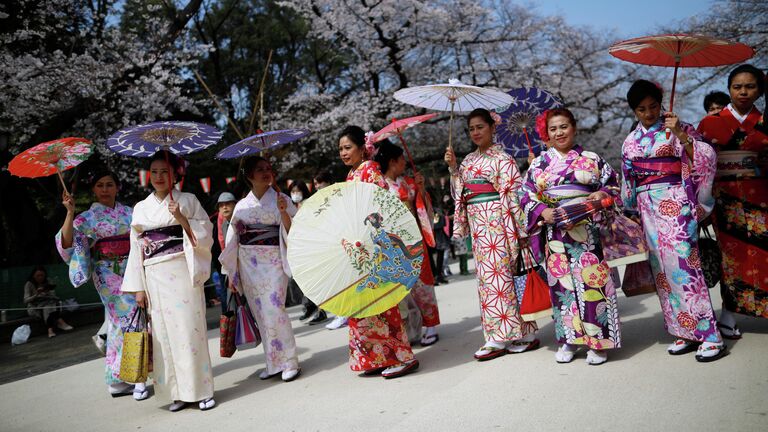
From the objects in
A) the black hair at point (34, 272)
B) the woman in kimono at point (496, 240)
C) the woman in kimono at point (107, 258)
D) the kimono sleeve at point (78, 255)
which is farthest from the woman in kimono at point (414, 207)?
the black hair at point (34, 272)

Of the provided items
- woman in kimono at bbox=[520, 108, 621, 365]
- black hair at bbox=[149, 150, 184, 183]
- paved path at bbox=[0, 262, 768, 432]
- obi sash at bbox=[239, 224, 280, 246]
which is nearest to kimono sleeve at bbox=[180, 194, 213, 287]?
black hair at bbox=[149, 150, 184, 183]

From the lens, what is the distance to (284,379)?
4691 mm

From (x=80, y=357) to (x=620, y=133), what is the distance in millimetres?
21944

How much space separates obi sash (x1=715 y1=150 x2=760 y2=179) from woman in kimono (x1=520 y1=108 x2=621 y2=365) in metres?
0.94

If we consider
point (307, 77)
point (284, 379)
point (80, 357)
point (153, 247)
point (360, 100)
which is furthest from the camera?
point (307, 77)

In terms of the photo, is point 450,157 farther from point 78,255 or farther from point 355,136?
point 78,255

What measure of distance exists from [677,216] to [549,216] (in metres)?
0.91

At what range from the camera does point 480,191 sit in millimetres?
4648

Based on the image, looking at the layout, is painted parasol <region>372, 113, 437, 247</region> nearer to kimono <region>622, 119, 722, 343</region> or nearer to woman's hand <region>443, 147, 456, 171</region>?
woman's hand <region>443, 147, 456, 171</region>

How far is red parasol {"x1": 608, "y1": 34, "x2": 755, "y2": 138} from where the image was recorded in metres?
3.80

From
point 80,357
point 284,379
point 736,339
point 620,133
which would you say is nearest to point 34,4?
point 80,357

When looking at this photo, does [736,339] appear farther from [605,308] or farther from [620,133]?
[620,133]

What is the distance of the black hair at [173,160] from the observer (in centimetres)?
446

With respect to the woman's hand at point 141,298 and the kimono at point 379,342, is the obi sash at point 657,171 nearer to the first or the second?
the kimono at point 379,342
